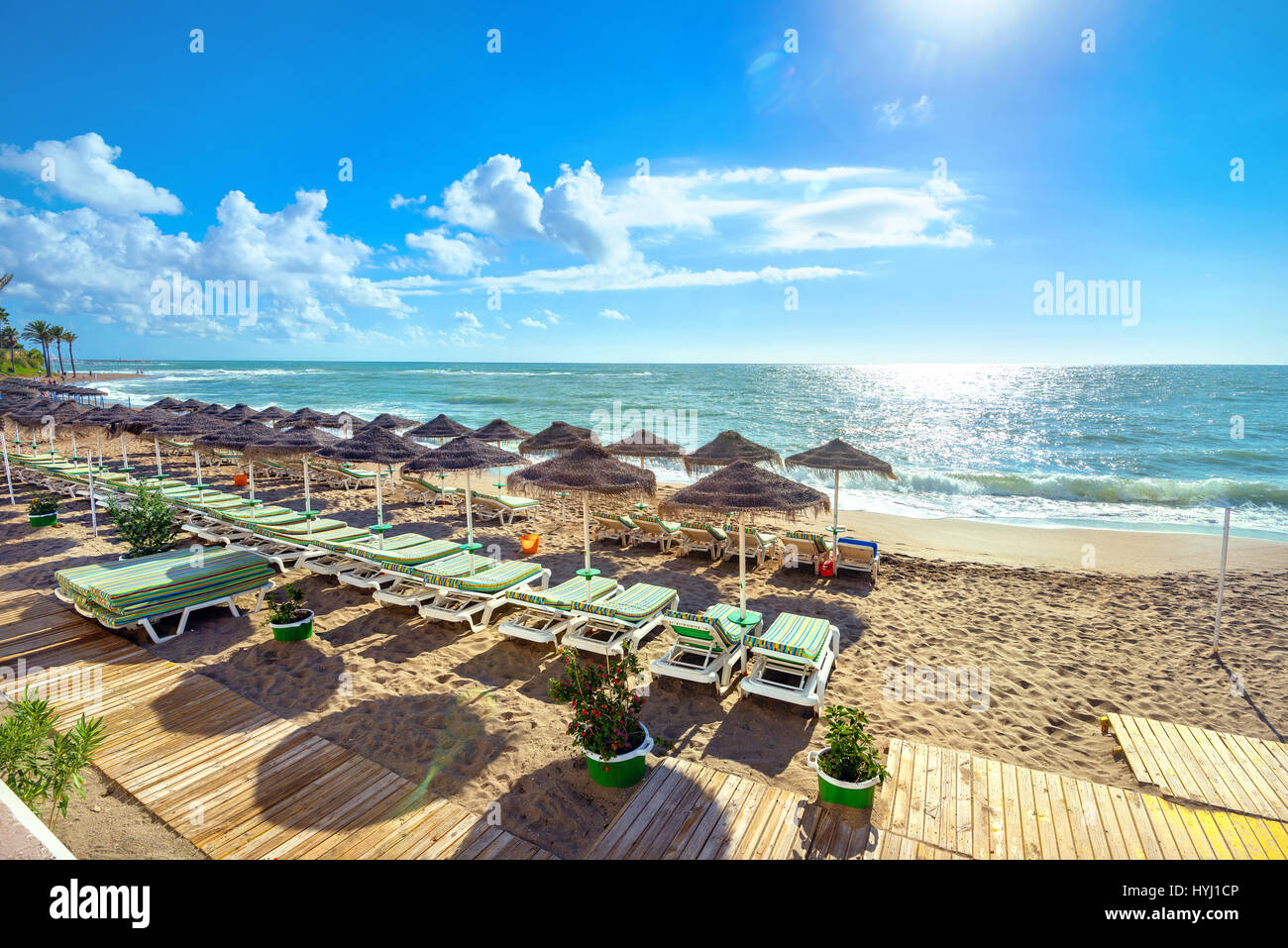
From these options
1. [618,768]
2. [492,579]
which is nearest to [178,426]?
[492,579]

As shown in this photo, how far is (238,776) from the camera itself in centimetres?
425

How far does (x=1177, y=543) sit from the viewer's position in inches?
511

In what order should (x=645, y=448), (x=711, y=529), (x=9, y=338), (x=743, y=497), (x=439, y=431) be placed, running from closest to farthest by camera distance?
(x=743, y=497)
(x=711, y=529)
(x=439, y=431)
(x=645, y=448)
(x=9, y=338)

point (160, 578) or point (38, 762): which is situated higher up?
point (160, 578)

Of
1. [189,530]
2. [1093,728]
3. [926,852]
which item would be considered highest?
[189,530]

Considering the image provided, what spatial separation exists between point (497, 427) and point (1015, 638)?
417 inches

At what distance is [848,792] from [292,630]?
627 centimetres

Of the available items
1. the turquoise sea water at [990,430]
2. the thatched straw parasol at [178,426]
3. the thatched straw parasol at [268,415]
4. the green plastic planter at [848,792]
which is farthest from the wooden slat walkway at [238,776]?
the thatched straw parasol at [268,415]

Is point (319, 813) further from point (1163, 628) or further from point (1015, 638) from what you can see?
point (1163, 628)

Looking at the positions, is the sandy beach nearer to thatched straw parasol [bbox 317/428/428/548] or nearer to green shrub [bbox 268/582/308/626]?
green shrub [bbox 268/582/308/626]

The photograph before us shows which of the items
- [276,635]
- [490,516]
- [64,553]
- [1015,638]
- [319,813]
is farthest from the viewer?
[490,516]

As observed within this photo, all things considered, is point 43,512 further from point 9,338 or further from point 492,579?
point 9,338

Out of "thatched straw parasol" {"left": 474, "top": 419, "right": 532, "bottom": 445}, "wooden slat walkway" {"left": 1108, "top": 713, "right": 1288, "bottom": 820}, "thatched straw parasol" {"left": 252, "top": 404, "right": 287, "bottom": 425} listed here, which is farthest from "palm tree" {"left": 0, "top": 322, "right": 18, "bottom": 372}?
"wooden slat walkway" {"left": 1108, "top": 713, "right": 1288, "bottom": 820}
